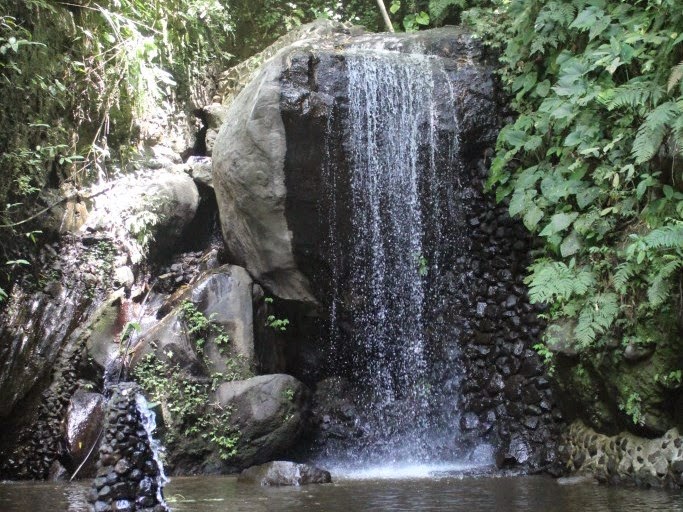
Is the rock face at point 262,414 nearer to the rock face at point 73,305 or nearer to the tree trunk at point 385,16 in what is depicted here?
the rock face at point 73,305

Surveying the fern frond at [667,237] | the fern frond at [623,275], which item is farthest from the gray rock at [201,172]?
the fern frond at [667,237]

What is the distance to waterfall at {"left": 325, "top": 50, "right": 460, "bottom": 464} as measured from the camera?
832 cm

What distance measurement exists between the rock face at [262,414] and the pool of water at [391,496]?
3.09 ft

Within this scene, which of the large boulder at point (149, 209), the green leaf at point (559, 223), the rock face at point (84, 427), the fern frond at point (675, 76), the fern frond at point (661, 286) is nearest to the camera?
the fern frond at point (661, 286)

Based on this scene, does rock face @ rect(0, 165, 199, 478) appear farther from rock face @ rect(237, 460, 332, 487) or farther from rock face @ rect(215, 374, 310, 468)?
rock face @ rect(237, 460, 332, 487)

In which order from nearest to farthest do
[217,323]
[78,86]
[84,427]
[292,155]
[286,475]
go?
[286,475], [84,427], [217,323], [292,155], [78,86]

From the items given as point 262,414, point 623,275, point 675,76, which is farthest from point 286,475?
point 675,76

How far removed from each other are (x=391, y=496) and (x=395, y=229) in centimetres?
414

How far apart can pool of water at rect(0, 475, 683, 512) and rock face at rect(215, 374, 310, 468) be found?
0.94 metres

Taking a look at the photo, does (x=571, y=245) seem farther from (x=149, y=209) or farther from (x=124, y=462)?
(x=149, y=209)

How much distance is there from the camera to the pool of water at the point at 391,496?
4500 mm

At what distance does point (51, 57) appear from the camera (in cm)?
831

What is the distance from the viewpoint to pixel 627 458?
18.7 feet

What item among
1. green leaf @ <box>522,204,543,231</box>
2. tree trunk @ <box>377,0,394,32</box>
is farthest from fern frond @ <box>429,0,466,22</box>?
green leaf @ <box>522,204,543,231</box>
